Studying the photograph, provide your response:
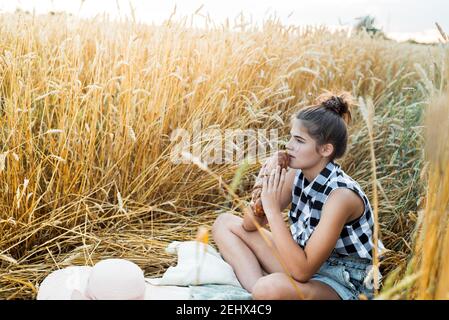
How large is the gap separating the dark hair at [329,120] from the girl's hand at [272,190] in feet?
0.50

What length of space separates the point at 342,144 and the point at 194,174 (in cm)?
81

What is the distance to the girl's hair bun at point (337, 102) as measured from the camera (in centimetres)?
178

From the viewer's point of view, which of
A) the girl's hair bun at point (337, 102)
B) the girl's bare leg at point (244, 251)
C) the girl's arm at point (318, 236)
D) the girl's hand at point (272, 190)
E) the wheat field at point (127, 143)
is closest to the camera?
the girl's arm at point (318, 236)

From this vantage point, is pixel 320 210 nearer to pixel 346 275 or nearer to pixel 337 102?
pixel 346 275

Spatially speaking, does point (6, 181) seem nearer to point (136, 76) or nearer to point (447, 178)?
point (136, 76)

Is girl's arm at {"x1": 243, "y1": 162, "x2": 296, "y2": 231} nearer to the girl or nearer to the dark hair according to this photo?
the girl

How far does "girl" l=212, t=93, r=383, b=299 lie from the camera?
1.60 meters

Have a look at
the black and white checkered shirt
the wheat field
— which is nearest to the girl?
the black and white checkered shirt

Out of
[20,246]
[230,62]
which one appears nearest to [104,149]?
[20,246]

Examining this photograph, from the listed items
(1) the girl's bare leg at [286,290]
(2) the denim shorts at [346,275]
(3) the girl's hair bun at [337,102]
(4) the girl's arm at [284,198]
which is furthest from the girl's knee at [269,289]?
(3) the girl's hair bun at [337,102]

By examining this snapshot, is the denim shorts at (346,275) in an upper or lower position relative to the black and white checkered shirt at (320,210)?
lower

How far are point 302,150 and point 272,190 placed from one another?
0.50 feet

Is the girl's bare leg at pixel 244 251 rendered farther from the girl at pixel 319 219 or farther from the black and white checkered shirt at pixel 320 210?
the black and white checkered shirt at pixel 320 210

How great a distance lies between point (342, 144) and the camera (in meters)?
1.77
